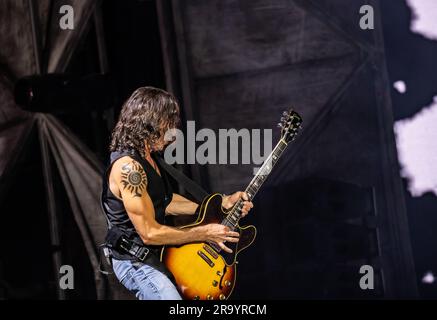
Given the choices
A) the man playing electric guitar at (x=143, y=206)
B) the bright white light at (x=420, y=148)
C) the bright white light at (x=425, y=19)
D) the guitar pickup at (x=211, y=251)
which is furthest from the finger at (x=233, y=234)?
the bright white light at (x=425, y=19)

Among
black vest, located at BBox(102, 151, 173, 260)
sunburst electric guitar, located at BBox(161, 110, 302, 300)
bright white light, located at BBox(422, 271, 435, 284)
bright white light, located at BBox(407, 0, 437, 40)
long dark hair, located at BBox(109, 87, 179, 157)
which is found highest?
bright white light, located at BBox(407, 0, 437, 40)

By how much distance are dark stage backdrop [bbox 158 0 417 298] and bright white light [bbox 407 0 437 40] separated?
0.29m

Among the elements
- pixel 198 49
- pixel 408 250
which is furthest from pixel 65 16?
pixel 408 250

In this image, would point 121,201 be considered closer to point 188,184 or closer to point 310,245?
point 188,184

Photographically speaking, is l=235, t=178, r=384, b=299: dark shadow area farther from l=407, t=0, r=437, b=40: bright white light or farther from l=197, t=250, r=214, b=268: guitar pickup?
l=407, t=0, r=437, b=40: bright white light

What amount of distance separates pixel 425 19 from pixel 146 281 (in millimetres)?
2918

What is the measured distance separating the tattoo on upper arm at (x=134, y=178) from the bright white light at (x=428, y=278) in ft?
8.00

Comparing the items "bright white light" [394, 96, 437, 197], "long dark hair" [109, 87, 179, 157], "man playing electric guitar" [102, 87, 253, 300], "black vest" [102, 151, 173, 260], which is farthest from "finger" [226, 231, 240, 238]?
"bright white light" [394, 96, 437, 197]

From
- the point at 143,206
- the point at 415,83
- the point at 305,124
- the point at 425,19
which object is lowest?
the point at 143,206

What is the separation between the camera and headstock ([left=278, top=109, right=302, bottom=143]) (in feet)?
15.7

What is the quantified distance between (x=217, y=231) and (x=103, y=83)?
1530mm

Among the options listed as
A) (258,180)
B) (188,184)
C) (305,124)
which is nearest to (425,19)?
(305,124)

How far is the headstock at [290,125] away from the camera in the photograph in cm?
479

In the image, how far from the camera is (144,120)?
4.24 metres
